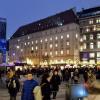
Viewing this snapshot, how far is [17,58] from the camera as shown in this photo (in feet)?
520

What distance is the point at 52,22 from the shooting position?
135250mm

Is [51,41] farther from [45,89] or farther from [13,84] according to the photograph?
[45,89]

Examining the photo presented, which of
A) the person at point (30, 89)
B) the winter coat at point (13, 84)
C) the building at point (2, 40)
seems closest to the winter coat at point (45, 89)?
the person at point (30, 89)

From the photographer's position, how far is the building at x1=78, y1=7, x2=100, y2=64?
112m

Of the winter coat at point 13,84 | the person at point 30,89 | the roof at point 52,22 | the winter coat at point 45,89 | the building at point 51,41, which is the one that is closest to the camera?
the person at point 30,89

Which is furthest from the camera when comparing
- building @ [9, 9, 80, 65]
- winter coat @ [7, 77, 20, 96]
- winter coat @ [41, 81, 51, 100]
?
building @ [9, 9, 80, 65]

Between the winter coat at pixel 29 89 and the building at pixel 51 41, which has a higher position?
the building at pixel 51 41

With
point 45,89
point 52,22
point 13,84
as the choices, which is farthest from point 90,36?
point 45,89

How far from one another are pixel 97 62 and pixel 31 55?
40715mm

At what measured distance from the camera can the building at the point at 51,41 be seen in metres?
119

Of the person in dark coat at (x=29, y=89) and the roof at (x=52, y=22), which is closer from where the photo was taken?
the person in dark coat at (x=29, y=89)

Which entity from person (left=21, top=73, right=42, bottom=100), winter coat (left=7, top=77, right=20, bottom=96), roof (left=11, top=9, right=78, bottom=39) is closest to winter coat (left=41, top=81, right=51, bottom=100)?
person (left=21, top=73, right=42, bottom=100)

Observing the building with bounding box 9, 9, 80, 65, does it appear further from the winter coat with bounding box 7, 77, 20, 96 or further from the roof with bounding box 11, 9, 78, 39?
the winter coat with bounding box 7, 77, 20, 96

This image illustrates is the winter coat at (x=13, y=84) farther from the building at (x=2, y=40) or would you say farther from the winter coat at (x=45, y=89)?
the building at (x=2, y=40)
